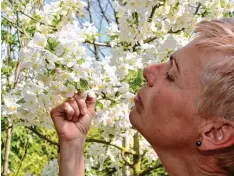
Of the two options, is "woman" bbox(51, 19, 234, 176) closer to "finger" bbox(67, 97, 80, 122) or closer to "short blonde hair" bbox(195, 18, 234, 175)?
"short blonde hair" bbox(195, 18, 234, 175)

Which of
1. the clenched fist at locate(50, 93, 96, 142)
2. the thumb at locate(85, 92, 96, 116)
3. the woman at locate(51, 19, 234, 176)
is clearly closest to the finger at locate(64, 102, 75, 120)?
the clenched fist at locate(50, 93, 96, 142)

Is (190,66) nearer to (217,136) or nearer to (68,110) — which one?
(217,136)

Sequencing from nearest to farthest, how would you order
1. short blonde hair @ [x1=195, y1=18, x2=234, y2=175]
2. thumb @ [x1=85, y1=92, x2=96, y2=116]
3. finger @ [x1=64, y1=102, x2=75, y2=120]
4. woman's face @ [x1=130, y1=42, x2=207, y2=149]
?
1. short blonde hair @ [x1=195, y1=18, x2=234, y2=175]
2. woman's face @ [x1=130, y1=42, x2=207, y2=149]
3. finger @ [x1=64, y1=102, x2=75, y2=120]
4. thumb @ [x1=85, y1=92, x2=96, y2=116]

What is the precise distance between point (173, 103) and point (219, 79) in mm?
164

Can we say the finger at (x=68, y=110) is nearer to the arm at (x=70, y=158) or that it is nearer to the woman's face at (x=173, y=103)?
the arm at (x=70, y=158)

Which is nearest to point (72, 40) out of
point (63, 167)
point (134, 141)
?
point (63, 167)

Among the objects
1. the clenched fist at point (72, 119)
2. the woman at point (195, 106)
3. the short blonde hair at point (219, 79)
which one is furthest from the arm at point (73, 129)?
the short blonde hair at point (219, 79)

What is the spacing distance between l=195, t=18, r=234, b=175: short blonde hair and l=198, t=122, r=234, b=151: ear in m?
0.02

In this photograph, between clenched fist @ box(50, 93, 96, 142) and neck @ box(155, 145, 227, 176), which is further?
clenched fist @ box(50, 93, 96, 142)

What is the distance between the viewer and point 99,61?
3256mm

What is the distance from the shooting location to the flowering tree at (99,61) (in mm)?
2311

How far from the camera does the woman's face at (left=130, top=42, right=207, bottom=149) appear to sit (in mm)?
1567

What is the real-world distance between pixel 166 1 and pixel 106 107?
2.61 feet

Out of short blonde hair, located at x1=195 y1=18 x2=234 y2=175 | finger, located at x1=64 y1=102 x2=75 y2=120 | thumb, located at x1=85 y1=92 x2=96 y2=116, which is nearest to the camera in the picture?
short blonde hair, located at x1=195 y1=18 x2=234 y2=175
